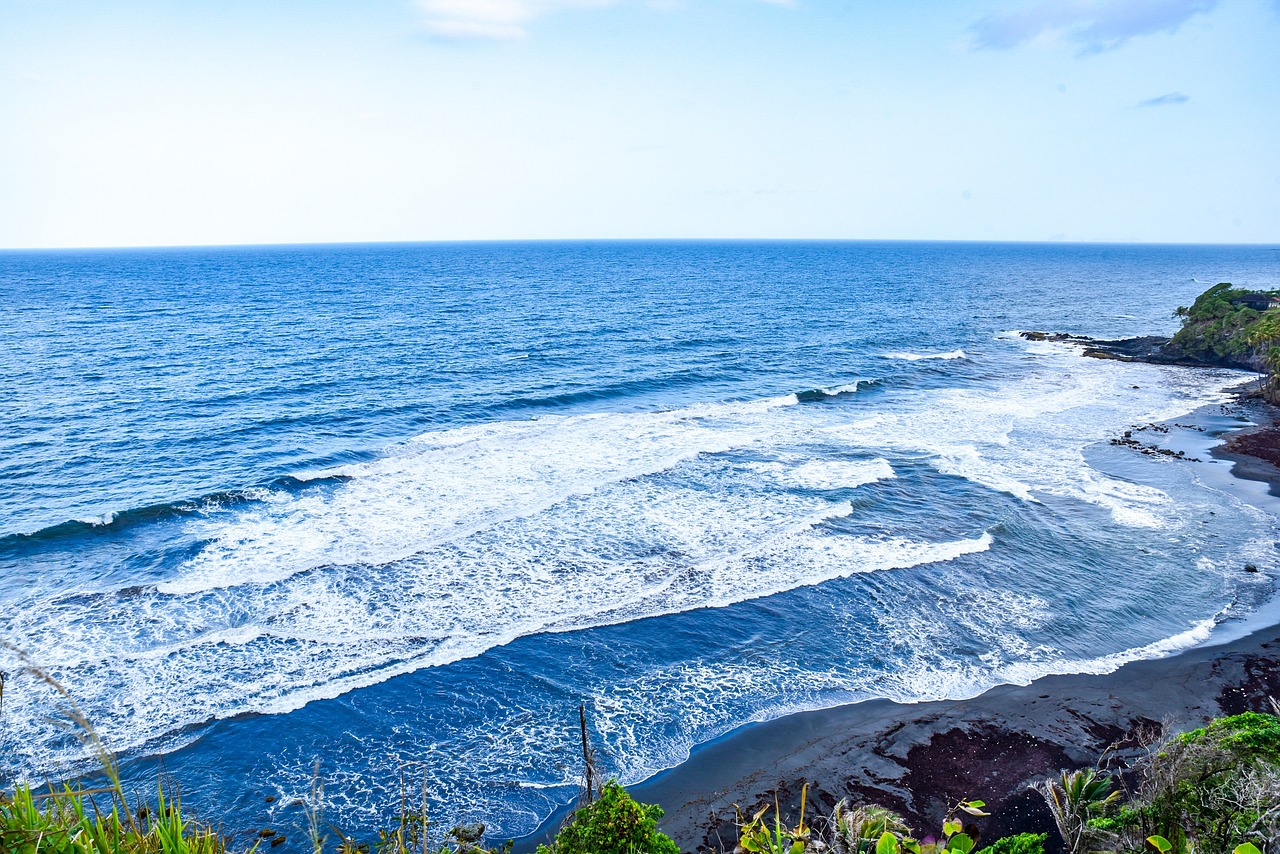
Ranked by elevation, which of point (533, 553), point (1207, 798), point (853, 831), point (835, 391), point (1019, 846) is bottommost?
point (533, 553)

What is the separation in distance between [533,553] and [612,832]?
16.2 metres

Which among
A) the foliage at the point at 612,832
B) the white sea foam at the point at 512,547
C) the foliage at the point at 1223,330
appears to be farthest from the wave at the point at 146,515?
the foliage at the point at 1223,330

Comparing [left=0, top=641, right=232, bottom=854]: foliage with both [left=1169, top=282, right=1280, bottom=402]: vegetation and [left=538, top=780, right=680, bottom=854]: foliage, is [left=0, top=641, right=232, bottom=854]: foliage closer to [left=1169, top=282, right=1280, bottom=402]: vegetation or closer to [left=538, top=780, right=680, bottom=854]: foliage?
[left=538, top=780, right=680, bottom=854]: foliage

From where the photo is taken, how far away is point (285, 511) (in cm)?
3056

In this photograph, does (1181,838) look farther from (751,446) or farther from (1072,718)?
(751,446)

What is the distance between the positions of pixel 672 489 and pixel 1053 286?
126373 mm

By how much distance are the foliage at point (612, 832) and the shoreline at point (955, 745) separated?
3.98 metres

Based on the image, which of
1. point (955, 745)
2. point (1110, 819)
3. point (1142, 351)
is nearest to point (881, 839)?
Answer: point (1110, 819)

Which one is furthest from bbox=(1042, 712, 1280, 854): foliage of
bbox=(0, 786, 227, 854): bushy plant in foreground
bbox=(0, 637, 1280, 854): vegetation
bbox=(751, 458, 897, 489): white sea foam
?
bbox=(751, 458, 897, 489): white sea foam

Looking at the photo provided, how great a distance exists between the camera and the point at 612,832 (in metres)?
11.5

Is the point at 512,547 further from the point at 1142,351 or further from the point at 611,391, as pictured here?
the point at 1142,351

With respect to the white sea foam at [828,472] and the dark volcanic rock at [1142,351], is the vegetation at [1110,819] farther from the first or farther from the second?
the dark volcanic rock at [1142,351]

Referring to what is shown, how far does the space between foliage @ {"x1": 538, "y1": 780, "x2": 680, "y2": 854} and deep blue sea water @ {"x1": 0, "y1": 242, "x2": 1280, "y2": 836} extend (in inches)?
198

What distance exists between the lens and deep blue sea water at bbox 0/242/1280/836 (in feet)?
61.7
